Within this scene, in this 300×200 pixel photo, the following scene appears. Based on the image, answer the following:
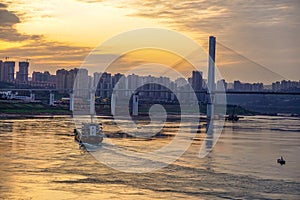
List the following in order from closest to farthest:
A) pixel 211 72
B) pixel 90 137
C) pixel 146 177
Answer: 1. pixel 146 177
2. pixel 90 137
3. pixel 211 72

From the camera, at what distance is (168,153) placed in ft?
66.1

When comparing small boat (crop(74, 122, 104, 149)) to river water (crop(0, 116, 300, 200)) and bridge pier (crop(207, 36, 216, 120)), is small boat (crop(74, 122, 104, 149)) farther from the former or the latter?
A: bridge pier (crop(207, 36, 216, 120))

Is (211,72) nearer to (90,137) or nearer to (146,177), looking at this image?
(90,137)

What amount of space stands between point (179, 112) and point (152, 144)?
45809 mm

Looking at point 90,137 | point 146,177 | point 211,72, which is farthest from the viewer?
point 211,72

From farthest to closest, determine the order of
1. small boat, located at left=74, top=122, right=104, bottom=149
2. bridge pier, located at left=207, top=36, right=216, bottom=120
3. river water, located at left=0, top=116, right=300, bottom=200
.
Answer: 1. bridge pier, located at left=207, top=36, right=216, bottom=120
2. small boat, located at left=74, top=122, right=104, bottom=149
3. river water, located at left=0, top=116, right=300, bottom=200

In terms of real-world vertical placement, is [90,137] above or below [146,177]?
above

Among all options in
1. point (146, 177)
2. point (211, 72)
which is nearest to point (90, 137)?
point (146, 177)

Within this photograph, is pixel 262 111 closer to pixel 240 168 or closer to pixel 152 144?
pixel 152 144

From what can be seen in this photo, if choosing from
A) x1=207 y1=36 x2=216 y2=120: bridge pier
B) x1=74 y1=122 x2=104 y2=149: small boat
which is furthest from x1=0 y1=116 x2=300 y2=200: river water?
x1=207 y1=36 x2=216 y2=120: bridge pier

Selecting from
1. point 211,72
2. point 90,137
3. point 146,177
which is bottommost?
point 146,177

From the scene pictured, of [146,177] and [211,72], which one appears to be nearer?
[146,177]

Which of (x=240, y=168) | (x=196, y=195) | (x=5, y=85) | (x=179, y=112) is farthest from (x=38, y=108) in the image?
(x=196, y=195)

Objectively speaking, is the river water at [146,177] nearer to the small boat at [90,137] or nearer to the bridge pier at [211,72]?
the small boat at [90,137]
